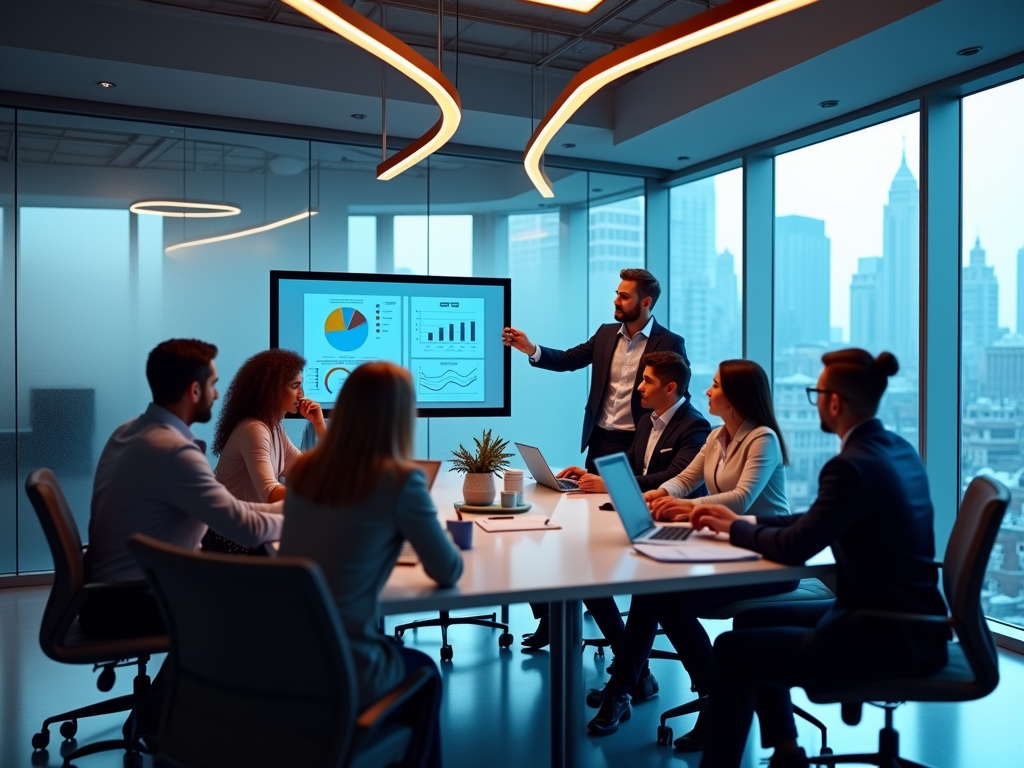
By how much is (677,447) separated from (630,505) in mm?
1086

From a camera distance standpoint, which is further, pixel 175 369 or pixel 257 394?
pixel 257 394

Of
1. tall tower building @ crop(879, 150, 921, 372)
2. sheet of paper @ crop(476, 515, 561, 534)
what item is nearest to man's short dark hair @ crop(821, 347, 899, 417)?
sheet of paper @ crop(476, 515, 561, 534)

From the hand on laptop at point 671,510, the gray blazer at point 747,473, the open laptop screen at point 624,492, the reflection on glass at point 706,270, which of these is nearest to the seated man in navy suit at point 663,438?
the gray blazer at point 747,473

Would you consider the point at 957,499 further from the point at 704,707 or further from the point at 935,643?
the point at 935,643

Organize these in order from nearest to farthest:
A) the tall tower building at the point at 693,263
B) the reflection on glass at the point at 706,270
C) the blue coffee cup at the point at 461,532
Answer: the blue coffee cup at the point at 461,532
the reflection on glass at the point at 706,270
the tall tower building at the point at 693,263

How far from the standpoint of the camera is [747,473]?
3105 millimetres

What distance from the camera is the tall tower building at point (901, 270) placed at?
516 centimetres

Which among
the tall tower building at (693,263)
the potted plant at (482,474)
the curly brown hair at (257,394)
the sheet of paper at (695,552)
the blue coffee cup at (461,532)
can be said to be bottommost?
the sheet of paper at (695,552)

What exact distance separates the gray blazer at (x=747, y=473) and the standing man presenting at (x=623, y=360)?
122 cm

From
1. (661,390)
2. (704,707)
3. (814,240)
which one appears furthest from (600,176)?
(704,707)

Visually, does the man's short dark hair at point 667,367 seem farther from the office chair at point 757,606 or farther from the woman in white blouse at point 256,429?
the woman in white blouse at point 256,429

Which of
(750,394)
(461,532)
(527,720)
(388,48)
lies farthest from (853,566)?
(388,48)

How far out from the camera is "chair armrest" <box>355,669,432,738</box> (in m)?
1.85

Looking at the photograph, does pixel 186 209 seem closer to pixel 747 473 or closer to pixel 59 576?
pixel 59 576
